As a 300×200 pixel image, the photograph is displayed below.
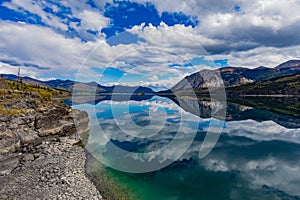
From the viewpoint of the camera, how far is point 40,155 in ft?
124

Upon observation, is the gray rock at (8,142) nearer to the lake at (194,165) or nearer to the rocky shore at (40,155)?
the rocky shore at (40,155)

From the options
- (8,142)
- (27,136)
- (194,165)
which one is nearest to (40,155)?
(8,142)

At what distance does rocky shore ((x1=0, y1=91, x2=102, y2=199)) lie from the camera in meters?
25.8

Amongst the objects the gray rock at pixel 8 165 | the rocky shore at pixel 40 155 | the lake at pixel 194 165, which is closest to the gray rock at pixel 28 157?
the rocky shore at pixel 40 155

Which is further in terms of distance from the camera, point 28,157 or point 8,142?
point 8,142

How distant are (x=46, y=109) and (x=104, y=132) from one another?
59.1ft

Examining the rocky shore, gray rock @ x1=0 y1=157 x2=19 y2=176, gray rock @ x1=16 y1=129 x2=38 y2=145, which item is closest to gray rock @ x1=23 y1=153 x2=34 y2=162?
the rocky shore

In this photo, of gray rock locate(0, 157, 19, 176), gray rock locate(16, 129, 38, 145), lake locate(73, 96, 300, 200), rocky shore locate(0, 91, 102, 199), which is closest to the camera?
rocky shore locate(0, 91, 102, 199)

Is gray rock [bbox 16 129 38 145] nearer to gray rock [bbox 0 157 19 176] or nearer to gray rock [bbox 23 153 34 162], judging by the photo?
Result: gray rock [bbox 23 153 34 162]

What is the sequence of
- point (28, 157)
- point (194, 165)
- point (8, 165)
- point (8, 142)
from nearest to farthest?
1. point (8, 165)
2. point (194, 165)
3. point (28, 157)
4. point (8, 142)

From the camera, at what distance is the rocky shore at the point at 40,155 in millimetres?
25750

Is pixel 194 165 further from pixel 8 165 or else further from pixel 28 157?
pixel 8 165

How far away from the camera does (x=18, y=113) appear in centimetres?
5403

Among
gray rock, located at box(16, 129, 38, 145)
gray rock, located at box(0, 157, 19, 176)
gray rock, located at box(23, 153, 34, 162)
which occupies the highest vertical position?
gray rock, located at box(16, 129, 38, 145)
